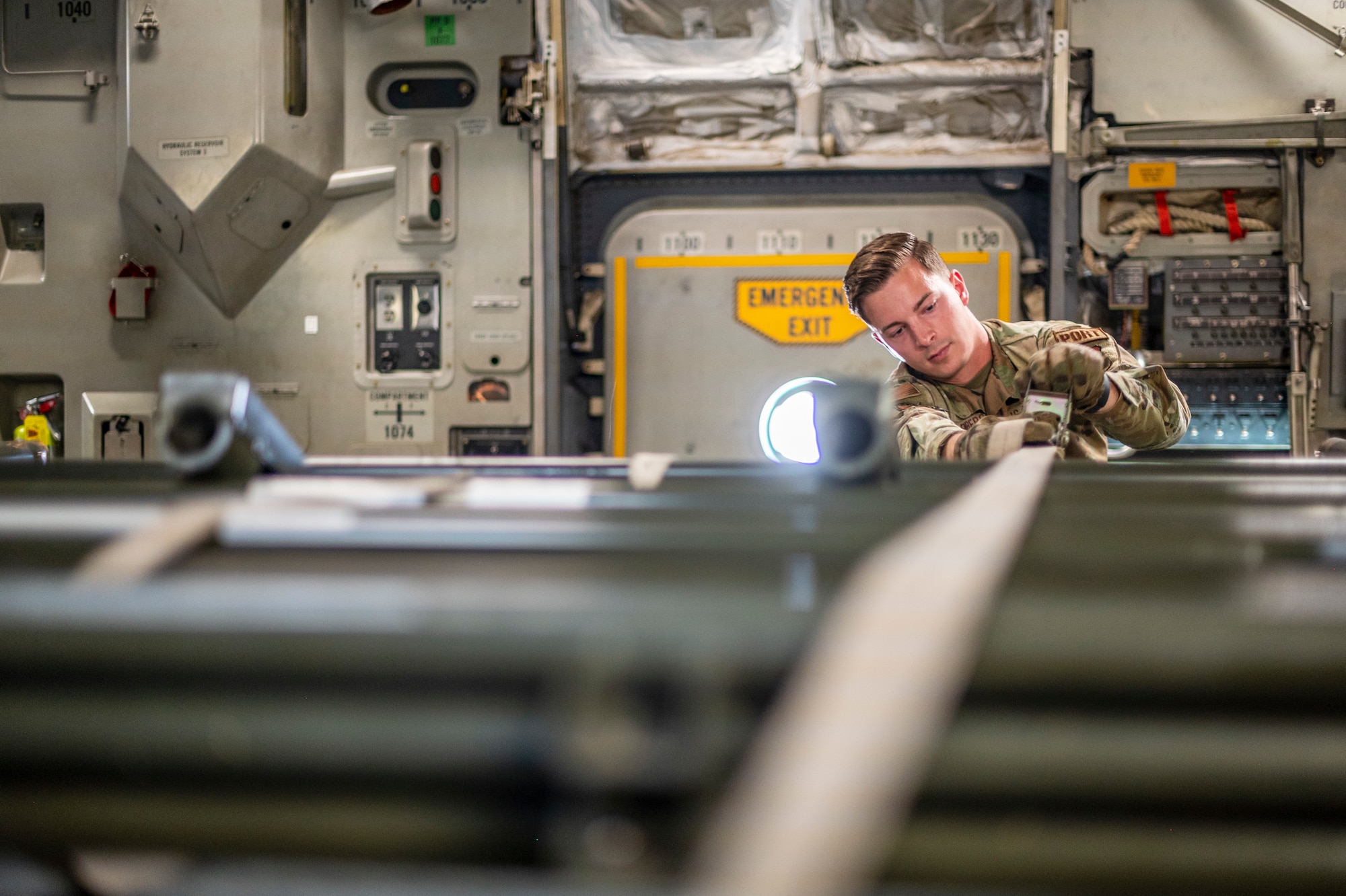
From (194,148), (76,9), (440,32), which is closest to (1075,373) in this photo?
(440,32)

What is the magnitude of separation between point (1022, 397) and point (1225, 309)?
2.05 m

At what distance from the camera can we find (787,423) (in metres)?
4.38

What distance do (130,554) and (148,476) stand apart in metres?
0.20

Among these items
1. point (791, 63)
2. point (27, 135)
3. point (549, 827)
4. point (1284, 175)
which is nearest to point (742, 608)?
point (549, 827)

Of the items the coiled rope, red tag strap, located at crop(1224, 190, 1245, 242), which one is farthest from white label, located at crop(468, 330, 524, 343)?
red tag strap, located at crop(1224, 190, 1245, 242)

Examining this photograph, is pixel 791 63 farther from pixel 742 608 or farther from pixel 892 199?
pixel 742 608

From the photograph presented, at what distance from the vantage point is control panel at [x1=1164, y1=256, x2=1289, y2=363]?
13.5ft

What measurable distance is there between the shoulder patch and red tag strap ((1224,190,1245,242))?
1832mm

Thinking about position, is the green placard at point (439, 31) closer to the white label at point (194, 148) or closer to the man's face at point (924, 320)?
the white label at point (194, 148)

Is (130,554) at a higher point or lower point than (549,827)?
higher

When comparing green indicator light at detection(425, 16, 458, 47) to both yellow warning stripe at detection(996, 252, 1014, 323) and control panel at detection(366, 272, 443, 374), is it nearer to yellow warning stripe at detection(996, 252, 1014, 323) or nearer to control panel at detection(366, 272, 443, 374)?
control panel at detection(366, 272, 443, 374)

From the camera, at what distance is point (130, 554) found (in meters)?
0.56

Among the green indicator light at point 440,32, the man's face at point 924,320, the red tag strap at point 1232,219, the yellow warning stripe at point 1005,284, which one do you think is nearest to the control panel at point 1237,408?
the red tag strap at point 1232,219

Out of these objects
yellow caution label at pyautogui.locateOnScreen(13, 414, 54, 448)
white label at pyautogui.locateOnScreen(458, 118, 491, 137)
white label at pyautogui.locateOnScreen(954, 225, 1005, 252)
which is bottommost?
yellow caution label at pyautogui.locateOnScreen(13, 414, 54, 448)
